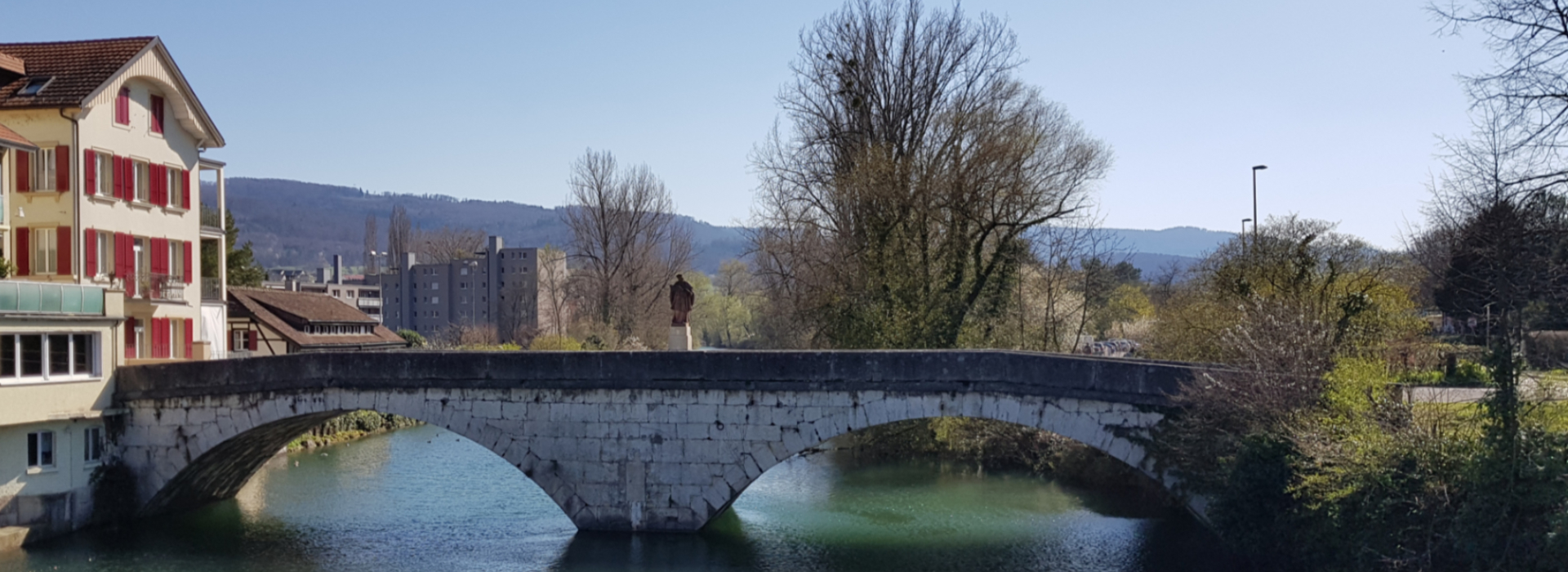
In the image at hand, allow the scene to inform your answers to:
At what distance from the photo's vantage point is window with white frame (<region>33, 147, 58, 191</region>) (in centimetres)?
2128

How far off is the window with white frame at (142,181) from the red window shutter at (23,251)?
2094 millimetres

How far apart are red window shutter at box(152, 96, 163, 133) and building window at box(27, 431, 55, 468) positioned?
6369 mm

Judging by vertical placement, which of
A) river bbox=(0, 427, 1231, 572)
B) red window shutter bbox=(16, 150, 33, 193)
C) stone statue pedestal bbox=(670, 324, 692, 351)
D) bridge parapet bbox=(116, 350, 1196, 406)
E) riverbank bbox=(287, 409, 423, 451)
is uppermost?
red window shutter bbox=(16, 150, 33, 193)

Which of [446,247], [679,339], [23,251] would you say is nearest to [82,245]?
[23,251]

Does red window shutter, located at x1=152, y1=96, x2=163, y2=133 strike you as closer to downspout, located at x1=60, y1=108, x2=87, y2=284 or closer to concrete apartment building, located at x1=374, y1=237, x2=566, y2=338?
downspout, located at x1=60, y1=108, x2=87, y2=284

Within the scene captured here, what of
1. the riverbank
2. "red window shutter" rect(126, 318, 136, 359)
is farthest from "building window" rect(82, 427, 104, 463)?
the riverbank

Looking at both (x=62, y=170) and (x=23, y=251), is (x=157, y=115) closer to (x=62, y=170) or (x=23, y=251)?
(x=62, y=170)

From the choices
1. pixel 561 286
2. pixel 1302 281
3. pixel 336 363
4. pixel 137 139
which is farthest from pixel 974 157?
pixel 561 286

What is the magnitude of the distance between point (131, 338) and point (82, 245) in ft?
8.35

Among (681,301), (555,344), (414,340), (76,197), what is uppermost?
(76,197)

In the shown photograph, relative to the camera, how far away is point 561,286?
56375 mm

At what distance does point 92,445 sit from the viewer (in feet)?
68.0

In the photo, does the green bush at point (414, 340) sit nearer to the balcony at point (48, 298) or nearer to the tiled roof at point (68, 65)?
the tiled roof at point (68, 65)

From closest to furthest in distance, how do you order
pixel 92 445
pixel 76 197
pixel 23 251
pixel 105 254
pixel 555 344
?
pixel 92 445, pixel 76 197, pixel 23 251, pixel 105 254, pixel 555 344
